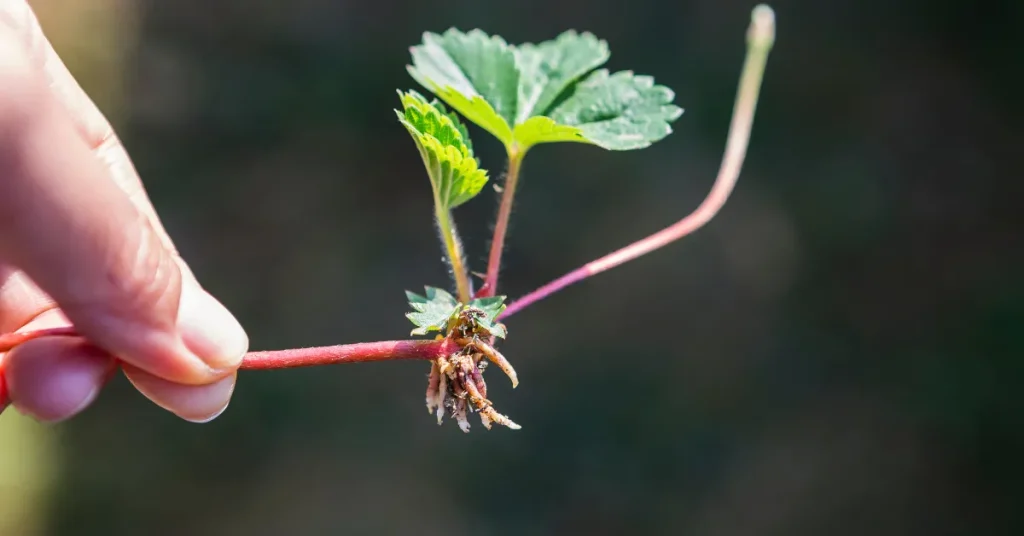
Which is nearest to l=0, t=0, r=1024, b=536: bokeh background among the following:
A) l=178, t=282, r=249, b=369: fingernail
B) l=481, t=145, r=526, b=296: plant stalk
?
l=481, t=145, r=526, b=296: plant stalk

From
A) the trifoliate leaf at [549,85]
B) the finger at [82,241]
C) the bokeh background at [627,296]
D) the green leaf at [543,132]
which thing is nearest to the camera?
the finger at [82,241]

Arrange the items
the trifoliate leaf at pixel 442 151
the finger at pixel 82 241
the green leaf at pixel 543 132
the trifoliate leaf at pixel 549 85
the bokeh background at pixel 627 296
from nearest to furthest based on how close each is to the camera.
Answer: the finger at pixel 82 241 < the trifoliate leaf at pixel 442 151 < the green leaf at pixel 543 132 < the trifoliate leaf at pixel 549 85 < the bokeh background at pixel 627 296

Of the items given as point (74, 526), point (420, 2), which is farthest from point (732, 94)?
point (74, 526)

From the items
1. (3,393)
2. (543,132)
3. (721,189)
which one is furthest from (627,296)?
(3,393)

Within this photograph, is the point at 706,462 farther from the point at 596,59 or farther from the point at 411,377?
the point at 596,59

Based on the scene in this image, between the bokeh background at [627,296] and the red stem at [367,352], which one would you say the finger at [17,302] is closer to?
the red stem at [367,352]

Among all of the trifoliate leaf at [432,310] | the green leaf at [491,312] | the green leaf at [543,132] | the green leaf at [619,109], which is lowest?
the trifoliate leaf at [432,310]

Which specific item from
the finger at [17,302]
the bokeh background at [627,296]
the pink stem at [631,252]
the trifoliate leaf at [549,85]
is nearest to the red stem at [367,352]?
the pink stem at [631,252]
